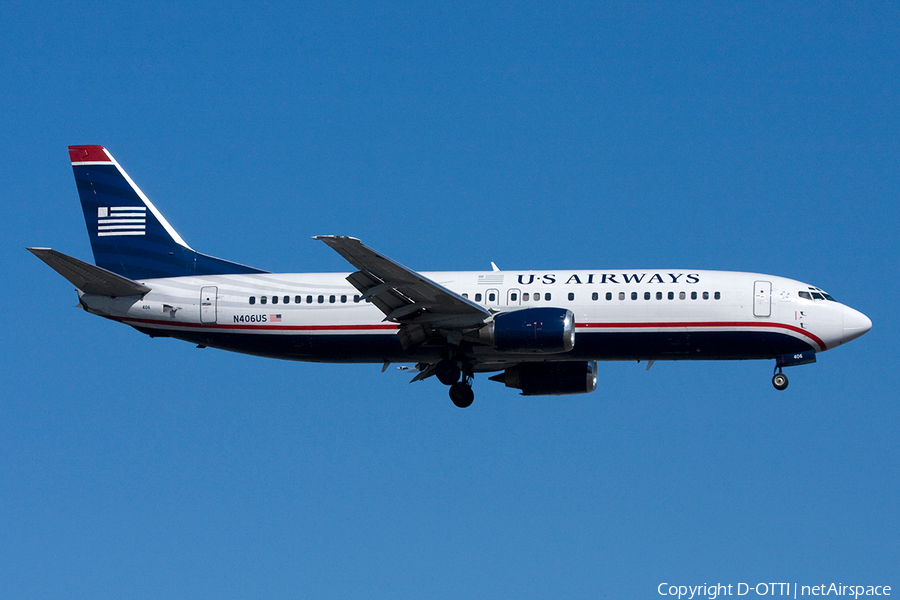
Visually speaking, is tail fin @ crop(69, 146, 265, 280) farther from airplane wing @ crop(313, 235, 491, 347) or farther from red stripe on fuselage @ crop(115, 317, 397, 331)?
airplane wing @ crop(313, 235, 491, 347)

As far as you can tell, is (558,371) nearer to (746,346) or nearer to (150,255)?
(746,346)

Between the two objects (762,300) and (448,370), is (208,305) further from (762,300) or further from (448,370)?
(762,300)

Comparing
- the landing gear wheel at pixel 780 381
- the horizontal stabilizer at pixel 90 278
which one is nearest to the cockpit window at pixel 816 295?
the landing gear wheel at pixel 780 381

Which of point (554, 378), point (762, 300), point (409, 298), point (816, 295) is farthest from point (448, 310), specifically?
point (816, 295)

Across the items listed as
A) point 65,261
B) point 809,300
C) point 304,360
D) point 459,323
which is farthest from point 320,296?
point 809,300

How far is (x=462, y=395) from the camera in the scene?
1539 inches

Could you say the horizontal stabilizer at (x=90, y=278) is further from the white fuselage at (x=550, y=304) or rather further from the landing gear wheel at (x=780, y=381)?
the landing gear wheel at (x=780, y=381)

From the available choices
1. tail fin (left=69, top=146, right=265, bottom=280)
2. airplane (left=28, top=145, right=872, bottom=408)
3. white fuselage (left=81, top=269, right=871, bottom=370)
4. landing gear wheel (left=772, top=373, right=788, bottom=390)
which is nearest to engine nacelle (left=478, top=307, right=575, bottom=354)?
airplane (left=28, top=145, right=872, bottom=408)

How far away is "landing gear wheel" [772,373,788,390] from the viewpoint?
37.1 metres

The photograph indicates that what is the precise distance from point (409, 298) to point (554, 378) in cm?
744

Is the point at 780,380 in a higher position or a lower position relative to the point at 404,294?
lower

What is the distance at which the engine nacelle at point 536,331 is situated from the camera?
34781 millimetres

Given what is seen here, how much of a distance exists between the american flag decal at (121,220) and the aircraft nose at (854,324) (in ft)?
85.4

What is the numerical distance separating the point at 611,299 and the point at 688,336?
2860mm
